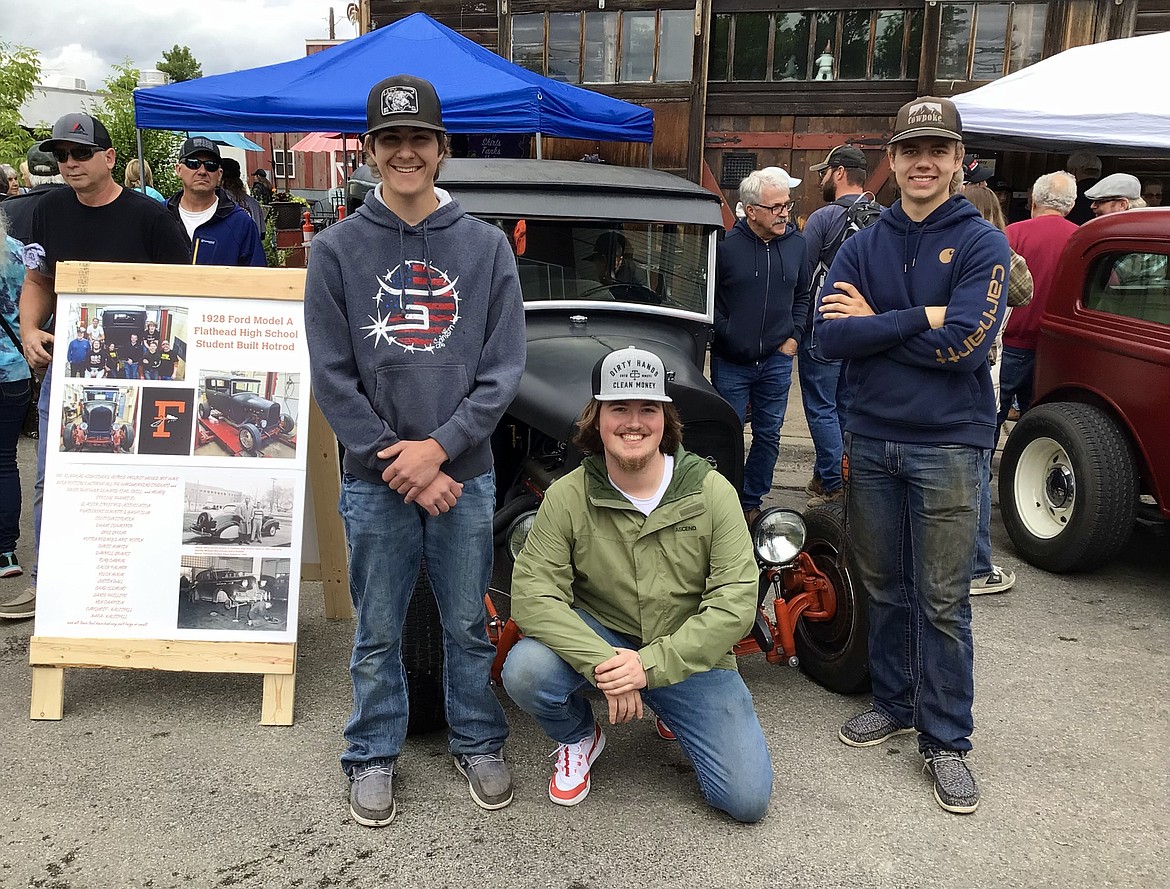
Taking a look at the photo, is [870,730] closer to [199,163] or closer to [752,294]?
[752,294]

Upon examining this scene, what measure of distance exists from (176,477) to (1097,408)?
445 centimetres

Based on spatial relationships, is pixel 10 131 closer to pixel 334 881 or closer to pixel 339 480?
pixel 339 480

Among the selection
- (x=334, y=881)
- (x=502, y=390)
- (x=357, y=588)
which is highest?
(x=502, y=390)

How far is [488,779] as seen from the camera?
2955 millimetres

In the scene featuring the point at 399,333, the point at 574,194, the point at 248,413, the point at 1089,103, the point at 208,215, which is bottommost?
the point at 248,413

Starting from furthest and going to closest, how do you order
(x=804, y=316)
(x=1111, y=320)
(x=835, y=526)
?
(x=804, y=316), (x=1111, y=320), (x=835, y=526)

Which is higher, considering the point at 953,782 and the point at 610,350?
the point at 610,350

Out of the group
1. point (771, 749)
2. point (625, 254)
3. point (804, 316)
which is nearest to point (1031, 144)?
point (804, 316)

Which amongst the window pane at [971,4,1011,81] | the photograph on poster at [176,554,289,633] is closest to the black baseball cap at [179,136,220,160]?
the photograph on poster at [176,554,289,633]

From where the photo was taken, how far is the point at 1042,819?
2.93 metres

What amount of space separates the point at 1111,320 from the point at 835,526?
8.08 ft

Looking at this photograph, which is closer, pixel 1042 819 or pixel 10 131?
pixel 1042 819

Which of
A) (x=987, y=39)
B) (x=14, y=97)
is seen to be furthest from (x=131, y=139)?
(x=987, y=39)

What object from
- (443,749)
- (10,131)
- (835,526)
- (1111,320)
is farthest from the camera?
(10,131)
